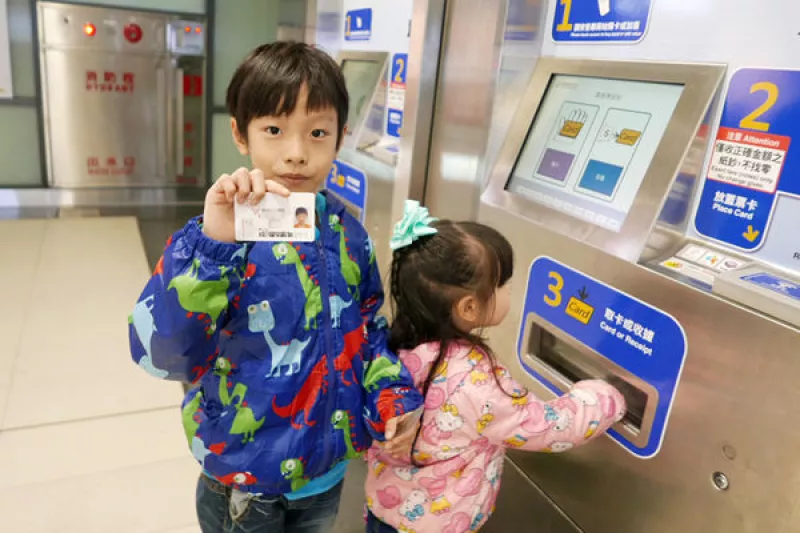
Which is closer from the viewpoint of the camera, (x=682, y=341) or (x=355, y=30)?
(x=682, y=341)

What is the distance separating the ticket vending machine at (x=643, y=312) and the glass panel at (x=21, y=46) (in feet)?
13.9

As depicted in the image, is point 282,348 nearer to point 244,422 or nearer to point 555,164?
point 244,422

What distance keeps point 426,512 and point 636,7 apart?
101cm

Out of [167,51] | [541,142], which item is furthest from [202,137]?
[541,142]

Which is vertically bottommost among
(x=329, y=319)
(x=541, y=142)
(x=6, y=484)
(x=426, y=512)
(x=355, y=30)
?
(x=6, y=484)

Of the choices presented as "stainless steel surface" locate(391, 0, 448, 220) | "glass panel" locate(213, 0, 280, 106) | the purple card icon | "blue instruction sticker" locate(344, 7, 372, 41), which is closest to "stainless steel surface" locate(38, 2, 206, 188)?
"glass panel" locate(213, 0, 280, 106)

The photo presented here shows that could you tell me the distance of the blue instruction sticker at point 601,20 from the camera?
1221mm

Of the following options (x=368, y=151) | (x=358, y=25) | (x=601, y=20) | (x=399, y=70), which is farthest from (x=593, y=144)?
(x=358, y=25)

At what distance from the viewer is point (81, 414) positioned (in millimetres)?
2385

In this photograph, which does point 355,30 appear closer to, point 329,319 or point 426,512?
point 329,319

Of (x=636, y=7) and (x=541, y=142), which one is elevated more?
(x=636, y=7)

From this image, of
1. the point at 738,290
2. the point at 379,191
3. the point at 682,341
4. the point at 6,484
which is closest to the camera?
the point at 738,290

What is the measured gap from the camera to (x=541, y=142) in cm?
146

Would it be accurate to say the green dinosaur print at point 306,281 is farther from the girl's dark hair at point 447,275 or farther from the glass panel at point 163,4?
the glass panel at point 163,4
